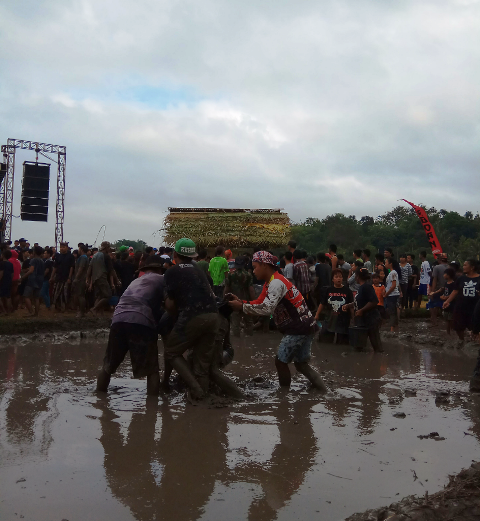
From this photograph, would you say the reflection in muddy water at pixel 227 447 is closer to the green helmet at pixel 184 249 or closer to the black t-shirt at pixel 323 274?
the green helmet at pixel 184 249

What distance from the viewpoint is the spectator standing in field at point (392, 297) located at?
13.5 m

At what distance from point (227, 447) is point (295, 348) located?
2.32 m

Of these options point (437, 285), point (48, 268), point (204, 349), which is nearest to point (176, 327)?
point (204, 349)

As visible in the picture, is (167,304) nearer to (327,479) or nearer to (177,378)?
(177,378)

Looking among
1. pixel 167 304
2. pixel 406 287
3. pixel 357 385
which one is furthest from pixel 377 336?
pixel 406 287

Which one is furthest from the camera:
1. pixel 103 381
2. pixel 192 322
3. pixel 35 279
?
pixel 35 279

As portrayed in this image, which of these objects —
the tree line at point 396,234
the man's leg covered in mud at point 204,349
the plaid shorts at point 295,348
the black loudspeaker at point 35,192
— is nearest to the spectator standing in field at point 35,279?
the man's leg covered in mud at point 204,349

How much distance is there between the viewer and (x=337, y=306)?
1184 cm

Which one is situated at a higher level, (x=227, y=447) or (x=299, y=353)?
(x=299, y=353)

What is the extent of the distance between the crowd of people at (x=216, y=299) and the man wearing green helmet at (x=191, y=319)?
0.01 meters

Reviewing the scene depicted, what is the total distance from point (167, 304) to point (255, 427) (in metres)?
1.77

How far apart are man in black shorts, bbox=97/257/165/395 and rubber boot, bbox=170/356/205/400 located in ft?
0.89

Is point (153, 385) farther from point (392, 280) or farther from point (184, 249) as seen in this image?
point (392, 280)

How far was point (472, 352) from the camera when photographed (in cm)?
1127
